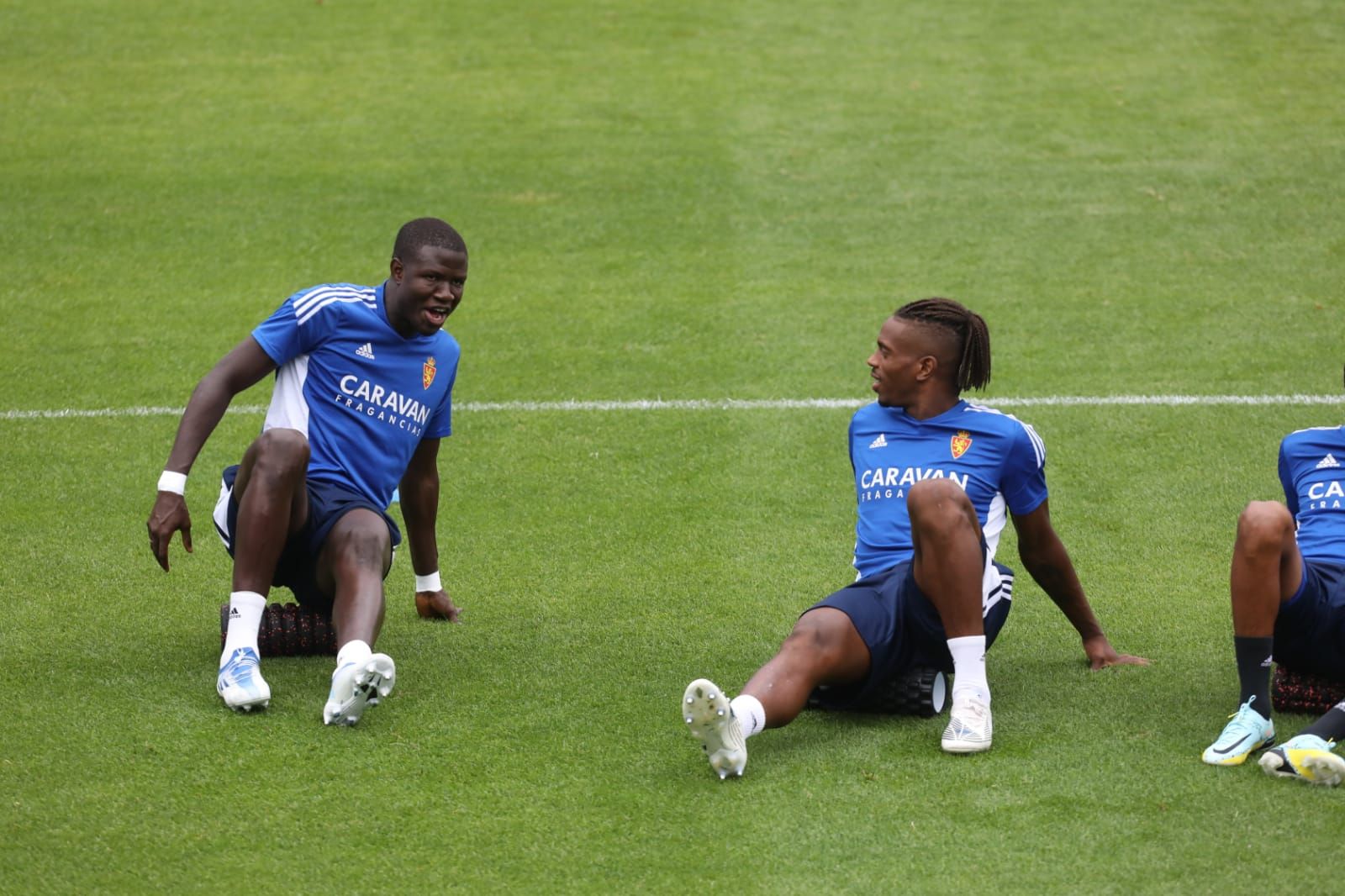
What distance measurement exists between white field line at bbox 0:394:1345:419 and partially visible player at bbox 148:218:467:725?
286 centimetres

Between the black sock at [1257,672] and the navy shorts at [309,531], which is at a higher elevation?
the navy shorts at [309,531]

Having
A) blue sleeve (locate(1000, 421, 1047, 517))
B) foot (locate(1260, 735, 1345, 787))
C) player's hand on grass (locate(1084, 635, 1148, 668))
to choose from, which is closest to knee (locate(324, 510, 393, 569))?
blue sleeve (locate(1000, 421, 1047, 517))

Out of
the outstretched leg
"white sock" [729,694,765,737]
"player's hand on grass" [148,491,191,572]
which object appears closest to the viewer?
the outstretched leg

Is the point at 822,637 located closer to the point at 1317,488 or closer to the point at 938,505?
the point at 938,505

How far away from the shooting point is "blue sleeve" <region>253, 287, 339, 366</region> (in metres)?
5.52

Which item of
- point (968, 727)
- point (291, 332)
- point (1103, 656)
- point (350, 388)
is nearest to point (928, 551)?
point (968, 727)

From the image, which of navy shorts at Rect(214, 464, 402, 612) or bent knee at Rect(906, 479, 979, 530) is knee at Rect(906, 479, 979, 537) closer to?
bent knee at Rect(906, 479, 979, 530)

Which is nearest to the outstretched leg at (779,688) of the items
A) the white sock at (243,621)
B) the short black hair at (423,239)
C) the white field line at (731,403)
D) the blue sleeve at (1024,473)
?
the blue sleeve at (1024,473)

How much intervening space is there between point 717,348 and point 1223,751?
5.38m

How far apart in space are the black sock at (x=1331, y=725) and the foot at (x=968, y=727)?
892mm

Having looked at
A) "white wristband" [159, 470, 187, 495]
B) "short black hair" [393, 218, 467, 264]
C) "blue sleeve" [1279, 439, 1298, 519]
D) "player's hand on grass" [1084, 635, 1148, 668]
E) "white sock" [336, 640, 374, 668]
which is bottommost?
"player's hand on grass" [1084, 635, 1148, 668]

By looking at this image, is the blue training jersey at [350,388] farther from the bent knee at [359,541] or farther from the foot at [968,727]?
the foot at [968,727]

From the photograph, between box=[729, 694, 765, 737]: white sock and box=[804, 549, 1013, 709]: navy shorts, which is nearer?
box=[729, 694, 765, 737]: white sock

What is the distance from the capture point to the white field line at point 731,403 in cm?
866
